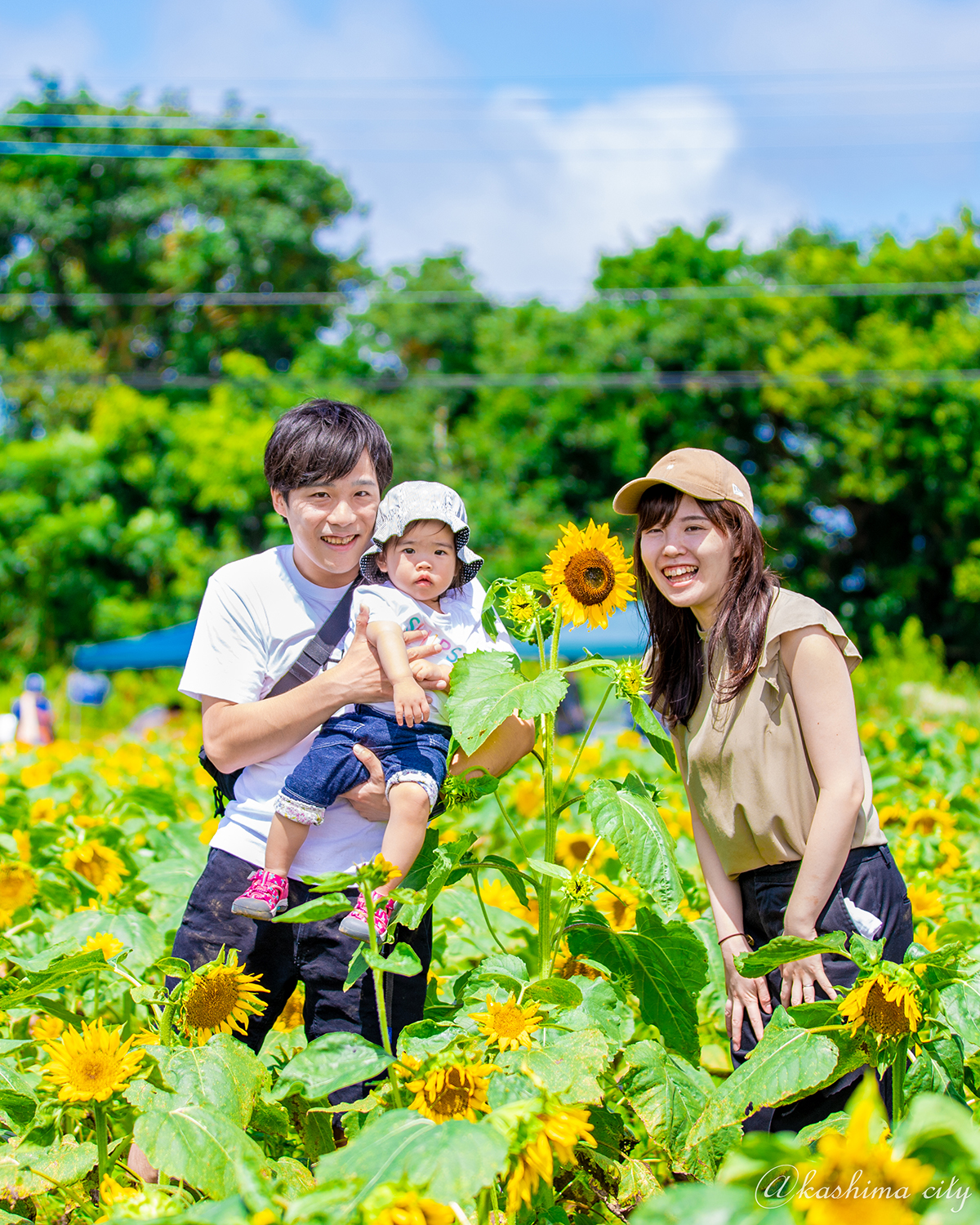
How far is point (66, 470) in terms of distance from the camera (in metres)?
18.4

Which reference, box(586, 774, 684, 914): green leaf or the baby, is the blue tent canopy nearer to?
the baby

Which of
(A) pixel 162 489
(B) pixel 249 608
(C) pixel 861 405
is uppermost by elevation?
(C) pixel 861 405

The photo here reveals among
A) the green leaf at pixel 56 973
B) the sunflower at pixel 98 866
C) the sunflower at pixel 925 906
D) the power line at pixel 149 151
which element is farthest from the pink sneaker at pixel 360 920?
the power line at pixel 149 151

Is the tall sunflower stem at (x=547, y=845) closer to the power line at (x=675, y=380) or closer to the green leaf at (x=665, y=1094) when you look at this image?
the green leaf at (x=665, y=1094)

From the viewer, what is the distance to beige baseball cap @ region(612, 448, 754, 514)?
2041mm

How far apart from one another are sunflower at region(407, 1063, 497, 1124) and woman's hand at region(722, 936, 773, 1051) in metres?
0.74

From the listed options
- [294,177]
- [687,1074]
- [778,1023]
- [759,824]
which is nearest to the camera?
[778,1023]

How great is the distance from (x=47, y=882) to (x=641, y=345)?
17.2 m

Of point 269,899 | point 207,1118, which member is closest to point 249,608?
point 269,899

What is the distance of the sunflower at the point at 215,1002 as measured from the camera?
1.84 metres

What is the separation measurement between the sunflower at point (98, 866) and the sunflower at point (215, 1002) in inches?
43.2

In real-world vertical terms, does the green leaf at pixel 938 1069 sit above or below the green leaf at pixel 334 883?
below

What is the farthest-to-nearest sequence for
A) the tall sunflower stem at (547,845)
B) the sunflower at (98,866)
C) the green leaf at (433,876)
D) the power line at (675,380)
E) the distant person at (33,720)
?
the power line at (675,380) < the distant person at (33,720) < the sunflower at (98,866) < the tall sunflower stem at (547,845) < the green leaf at (433,876)

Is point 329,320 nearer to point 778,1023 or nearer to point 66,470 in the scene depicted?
point 66,470
